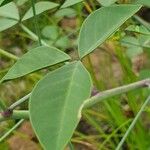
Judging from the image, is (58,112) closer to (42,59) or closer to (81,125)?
(42,59)

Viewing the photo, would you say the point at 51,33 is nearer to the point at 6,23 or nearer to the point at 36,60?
the point at 6,23

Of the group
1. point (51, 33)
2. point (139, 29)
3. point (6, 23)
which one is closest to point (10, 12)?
point (6, 23)

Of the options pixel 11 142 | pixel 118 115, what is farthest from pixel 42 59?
pixel 11 142

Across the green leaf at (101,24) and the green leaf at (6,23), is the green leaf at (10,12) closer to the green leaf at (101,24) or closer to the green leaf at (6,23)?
the green leaf at (6,23)

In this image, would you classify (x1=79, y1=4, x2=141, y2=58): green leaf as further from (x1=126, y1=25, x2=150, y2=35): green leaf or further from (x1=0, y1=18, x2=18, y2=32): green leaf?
(x1=0, y1=18, x2=18, y2=32): green leaf

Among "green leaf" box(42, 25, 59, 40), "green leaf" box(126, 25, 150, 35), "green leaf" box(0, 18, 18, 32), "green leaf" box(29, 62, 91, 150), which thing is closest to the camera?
"green leaf" box(29, 62, 91, 150)

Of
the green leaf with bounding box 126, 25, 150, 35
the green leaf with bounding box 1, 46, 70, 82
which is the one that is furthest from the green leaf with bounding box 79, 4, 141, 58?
the green leaf with bounding box 126, 25, 150, 35
